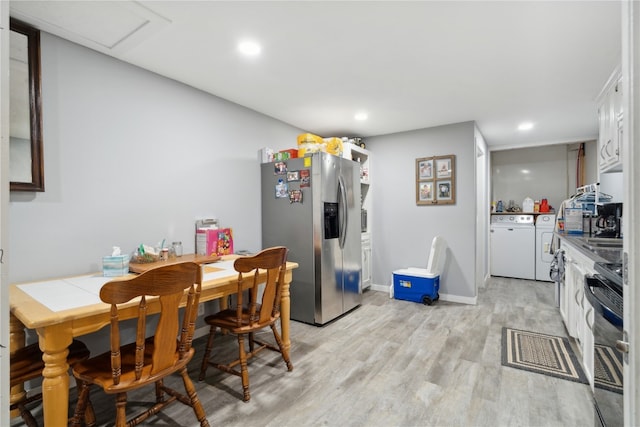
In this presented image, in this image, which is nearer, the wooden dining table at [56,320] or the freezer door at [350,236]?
the wooden dining table at [56,320]

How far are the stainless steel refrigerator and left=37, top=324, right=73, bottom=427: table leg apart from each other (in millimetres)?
2132

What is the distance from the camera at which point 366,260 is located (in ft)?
15.1

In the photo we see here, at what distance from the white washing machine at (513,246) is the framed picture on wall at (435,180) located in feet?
6.58

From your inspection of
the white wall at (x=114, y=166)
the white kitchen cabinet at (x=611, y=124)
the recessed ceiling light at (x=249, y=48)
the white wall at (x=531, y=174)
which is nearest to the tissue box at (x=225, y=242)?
the white wall at (x=114, y=166)

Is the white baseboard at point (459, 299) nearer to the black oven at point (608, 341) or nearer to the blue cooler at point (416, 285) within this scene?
the blue cooler at point (416, 285)

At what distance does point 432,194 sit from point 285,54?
9.38 ft

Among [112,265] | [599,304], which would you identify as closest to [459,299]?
[599,304]

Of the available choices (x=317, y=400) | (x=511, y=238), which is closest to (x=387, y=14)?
(x=317, y=400)

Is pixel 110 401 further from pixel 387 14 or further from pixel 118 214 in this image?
pixel 387 14

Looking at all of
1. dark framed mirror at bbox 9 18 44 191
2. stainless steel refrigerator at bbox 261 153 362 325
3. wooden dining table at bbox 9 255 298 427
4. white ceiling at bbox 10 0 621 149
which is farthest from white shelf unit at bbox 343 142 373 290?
dark framed mirror at bbox 9 18 44 191

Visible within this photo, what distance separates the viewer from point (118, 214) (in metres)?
2.33

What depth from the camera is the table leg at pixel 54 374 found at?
1.28 m

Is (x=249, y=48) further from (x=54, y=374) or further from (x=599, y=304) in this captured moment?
(x=599, y=304)

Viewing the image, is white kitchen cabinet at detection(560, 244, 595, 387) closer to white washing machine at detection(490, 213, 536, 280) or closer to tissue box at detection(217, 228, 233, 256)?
white washing machine at detection(490, 213, 536, 280)
